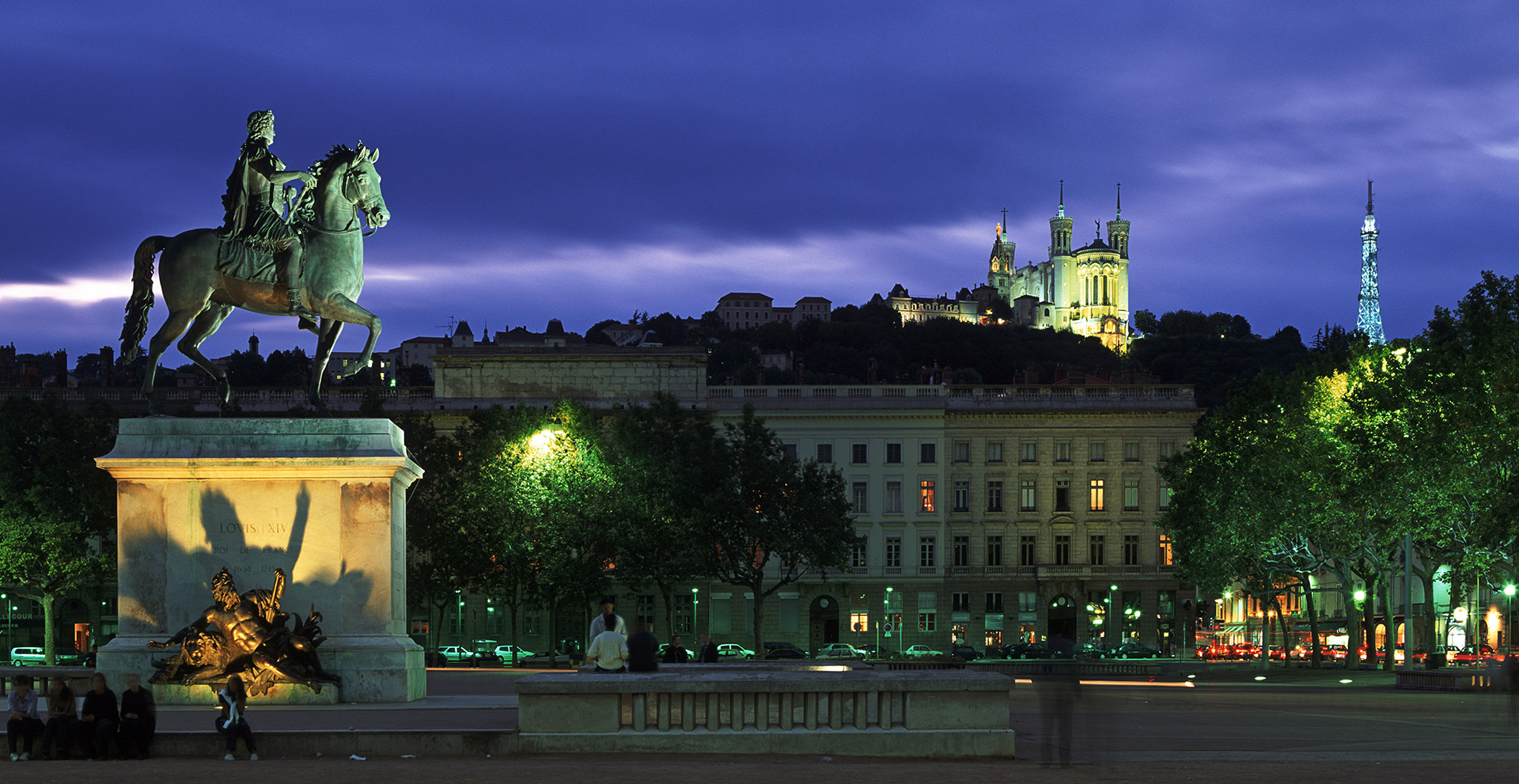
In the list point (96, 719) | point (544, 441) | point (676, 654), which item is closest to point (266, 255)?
point (96, 719)

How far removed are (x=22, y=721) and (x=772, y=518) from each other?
47412mm

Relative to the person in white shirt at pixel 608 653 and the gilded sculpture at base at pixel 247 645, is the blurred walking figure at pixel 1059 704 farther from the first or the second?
the gilded sculpture at base at pixel 247 645

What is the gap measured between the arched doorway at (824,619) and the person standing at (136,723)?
242 feet

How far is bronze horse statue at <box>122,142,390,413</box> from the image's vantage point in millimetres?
20703

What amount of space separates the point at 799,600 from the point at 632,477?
30.6m

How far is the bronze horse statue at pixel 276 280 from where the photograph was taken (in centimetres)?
2070

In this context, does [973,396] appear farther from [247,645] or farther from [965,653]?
[247,645]

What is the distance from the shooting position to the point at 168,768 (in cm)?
1588

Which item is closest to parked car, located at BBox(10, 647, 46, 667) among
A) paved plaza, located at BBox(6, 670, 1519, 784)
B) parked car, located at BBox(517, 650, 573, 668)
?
parked car, located at BBox(517, 650, 573, 668)

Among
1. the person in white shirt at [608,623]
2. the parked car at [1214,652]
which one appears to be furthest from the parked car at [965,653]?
the person in white shirt at [608,623]

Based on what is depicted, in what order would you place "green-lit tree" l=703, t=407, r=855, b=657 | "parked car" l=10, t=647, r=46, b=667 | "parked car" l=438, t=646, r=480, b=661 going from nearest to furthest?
1. "parked car" l=10, t=647, r=46, b=667
2. "green-lit tree" l=703, t=407, r=855, b=657
3. "parked car" l=438, t=646, r=480, b=661

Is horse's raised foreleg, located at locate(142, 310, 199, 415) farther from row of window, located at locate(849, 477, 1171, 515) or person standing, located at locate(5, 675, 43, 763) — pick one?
row of window, located at locate(849, 477, 1171, 515)

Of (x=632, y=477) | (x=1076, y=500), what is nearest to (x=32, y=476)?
(x=632, y=477)

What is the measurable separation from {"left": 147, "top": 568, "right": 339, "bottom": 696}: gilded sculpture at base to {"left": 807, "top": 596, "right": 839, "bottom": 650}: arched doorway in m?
71.0
